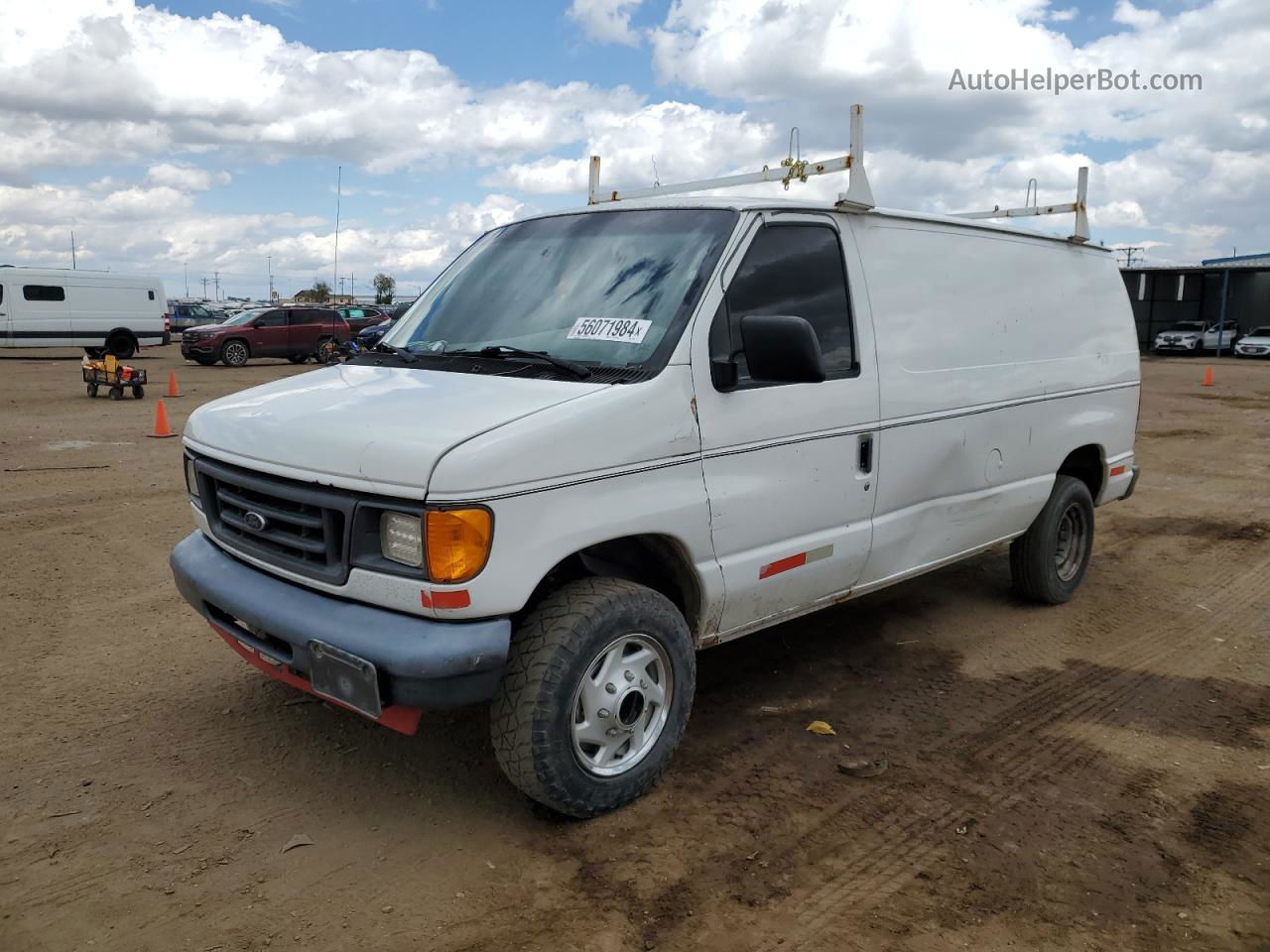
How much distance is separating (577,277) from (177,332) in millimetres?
47295

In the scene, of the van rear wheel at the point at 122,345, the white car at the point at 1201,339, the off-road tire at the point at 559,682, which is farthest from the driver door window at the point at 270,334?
the white car at the point at 1201,339

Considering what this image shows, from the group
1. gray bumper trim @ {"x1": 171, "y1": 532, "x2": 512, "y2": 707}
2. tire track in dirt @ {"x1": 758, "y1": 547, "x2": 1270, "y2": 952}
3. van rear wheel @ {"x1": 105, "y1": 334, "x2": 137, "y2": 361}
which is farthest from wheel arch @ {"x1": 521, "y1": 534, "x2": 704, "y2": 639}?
van rear wheel @ {"x1": 105, "y1": 334, "x2": 137, "y2": 361}

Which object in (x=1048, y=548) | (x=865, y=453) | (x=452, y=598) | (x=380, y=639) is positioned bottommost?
(x=1048, y=548)

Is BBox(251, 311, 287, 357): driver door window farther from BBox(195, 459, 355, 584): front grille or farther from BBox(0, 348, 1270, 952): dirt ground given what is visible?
BBox(195, 459, 355, 584): front grille

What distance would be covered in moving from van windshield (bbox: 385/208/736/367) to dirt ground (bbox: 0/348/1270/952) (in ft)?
5.51

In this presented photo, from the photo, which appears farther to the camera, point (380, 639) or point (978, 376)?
point (978, 376)

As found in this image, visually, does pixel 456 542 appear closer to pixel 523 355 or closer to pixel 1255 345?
pixel 523 355

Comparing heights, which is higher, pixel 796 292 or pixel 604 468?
pixel 796 292

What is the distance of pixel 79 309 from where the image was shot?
27812 mm

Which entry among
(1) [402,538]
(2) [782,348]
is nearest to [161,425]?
(1) [402,538]

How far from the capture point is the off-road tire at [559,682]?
3262 millimetres

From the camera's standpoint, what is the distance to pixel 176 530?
765cm

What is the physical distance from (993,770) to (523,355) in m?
2.48

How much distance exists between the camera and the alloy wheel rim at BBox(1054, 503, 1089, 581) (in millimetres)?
6219
